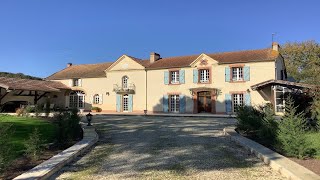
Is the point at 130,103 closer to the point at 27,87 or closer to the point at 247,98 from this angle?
the point at 27,87

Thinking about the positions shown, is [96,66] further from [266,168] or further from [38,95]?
[266,168]

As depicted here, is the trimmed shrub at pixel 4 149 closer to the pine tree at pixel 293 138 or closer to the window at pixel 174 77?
the pine tree at pixel 293 138

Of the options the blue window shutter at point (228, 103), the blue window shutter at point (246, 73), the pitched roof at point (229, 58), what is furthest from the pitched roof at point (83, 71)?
the blue window shutter at point (246, 73)

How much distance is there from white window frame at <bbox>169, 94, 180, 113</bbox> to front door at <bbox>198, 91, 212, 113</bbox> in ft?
6.58

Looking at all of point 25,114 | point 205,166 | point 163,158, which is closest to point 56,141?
point 163,158

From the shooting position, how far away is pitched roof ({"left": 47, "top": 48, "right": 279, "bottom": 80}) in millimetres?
24250

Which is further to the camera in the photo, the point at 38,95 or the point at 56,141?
the point at 38,95

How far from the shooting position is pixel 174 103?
27.0 meters

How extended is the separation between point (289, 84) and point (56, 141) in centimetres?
1438

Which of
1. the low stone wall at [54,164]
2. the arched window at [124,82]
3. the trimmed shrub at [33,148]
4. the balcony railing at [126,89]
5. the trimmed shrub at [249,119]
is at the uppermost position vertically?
the arched window at [124,82]

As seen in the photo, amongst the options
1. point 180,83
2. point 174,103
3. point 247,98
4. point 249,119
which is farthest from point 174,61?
point 249,119

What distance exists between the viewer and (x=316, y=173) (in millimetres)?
5539

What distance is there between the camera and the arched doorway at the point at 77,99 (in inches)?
1241

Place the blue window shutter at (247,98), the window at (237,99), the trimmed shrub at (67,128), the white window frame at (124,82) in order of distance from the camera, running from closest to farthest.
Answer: the trimmed shrub at (67,128), the blue window shutter at (247,98), the window at (237,99), the white window frame at (124,82)
